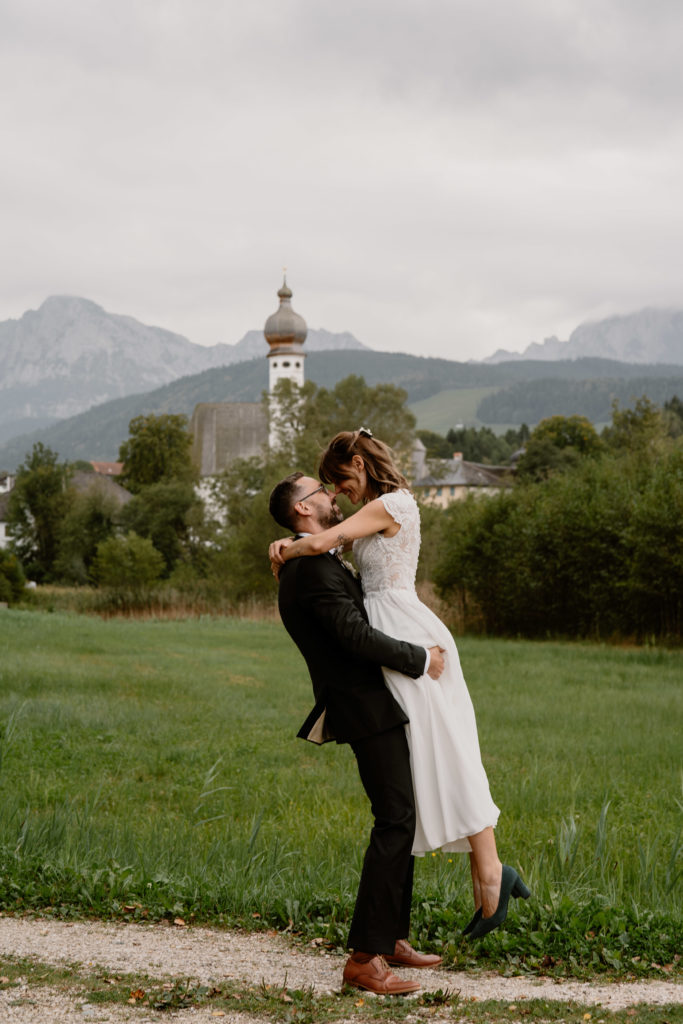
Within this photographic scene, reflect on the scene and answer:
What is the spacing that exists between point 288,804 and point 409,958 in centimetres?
424

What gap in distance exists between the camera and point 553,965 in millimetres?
4512

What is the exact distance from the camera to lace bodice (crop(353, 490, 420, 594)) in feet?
14.5

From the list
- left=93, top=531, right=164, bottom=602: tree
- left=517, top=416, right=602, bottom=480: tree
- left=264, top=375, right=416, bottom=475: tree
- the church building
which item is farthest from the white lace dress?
the church building

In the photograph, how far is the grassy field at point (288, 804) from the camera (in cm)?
503

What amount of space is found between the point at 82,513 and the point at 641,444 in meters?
37.0

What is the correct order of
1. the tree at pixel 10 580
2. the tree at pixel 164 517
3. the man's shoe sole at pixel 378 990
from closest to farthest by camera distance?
1. the man's shoe sole at pixel 378 990
2. the tree at pixel 10 580
3. the tree at pixel 164 517

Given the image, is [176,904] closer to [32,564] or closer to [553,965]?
[553,965]

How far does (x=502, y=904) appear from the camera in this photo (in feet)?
14.5

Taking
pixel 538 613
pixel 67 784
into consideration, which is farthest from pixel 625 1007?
pixel 538 613

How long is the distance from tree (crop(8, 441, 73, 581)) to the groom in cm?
6982

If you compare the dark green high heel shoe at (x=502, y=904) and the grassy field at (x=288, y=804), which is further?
the grassy field at (x=288, y=804)

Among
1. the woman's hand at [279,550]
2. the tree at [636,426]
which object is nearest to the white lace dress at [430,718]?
the woman's hand at [279,550]

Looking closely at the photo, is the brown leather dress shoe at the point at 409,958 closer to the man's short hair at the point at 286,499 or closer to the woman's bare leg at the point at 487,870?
the woman's bare leg at the point at 487,870

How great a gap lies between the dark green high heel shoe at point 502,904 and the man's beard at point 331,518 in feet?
5.55
